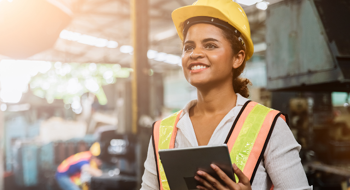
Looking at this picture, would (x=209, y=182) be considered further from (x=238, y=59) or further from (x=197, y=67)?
(x=238, y=59)

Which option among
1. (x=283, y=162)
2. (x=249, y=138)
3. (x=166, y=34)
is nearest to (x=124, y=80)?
(x=166, y=34)

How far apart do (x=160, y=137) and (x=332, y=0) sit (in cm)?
217

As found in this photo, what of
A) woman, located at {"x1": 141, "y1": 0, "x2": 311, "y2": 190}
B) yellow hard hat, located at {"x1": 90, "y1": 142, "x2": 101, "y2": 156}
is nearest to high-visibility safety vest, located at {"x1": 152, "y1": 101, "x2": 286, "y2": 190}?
woman, located at {"x1": 141, "y1": 0, "x2": 311, "y2": 190}

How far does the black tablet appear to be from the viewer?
928 millimetres

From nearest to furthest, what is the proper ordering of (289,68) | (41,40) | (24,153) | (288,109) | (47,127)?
(289,68) < (41,40) < (288,109) < (24,153) < (47,127)

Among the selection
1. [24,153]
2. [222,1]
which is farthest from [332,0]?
[24,153]

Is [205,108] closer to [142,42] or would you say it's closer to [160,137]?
[160,137]

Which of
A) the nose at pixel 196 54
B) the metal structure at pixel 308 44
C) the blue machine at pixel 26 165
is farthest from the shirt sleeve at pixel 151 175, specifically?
the blue machine at pixel 26 165

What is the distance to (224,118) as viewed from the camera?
1.23 meters

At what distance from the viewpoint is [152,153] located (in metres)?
1.32

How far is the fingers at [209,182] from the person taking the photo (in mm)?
961

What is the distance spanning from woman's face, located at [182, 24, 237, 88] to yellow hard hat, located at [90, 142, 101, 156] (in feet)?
25.6

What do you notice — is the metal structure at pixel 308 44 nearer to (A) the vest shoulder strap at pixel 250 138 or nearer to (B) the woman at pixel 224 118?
(B) the woman at pixel 224 118

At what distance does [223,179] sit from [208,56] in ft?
1.71
